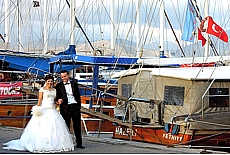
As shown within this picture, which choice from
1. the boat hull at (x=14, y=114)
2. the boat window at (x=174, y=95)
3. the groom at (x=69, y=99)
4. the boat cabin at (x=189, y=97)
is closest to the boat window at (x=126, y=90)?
the boat cabin at (x=189, y=97)

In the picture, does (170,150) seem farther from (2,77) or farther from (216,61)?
(2,77)

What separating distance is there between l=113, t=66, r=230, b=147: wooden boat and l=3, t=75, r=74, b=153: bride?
14.8 ft

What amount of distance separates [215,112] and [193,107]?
0.68 meters

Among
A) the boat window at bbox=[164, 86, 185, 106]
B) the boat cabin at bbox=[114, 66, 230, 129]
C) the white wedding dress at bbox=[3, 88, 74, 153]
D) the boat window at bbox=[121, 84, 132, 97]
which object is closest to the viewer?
the white wedding dress at bbox=[3, 88, 74, 153]

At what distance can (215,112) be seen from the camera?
46.4 ft

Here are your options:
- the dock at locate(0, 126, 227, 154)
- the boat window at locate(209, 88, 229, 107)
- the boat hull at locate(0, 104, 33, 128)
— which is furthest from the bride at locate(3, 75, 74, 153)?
the boat hull at locate(0, 104, 33, 128)

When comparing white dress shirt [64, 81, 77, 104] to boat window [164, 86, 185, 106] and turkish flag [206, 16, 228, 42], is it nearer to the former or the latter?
boat window [164, 86, 185, 106]

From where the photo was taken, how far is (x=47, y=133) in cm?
991

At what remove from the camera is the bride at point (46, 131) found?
386 inches

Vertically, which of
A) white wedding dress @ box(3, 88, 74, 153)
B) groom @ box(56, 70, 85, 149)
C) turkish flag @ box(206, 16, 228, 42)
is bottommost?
white wedding dress @ box(3, 88, 74, 153)

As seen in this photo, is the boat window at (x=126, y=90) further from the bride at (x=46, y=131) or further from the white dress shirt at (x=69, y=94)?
the bride at (x=46, y=131)

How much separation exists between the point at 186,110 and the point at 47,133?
564cm

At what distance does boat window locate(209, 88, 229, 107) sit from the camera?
14.3 meters

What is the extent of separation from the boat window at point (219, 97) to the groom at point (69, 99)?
523 centimetres
